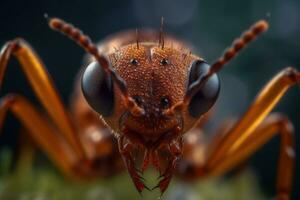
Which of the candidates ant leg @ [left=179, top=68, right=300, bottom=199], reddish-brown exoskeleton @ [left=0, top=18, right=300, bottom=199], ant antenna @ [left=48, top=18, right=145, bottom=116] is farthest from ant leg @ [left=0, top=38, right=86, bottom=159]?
ant leg @ [left=179, top=68, right=300, bottom=199]

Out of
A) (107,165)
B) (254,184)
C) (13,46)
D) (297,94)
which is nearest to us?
(13,46)

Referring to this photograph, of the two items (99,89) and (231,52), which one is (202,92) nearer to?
(231,52)

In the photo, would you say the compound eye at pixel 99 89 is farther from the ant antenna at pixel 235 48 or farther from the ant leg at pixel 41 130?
the ant leg at pixel 41 130

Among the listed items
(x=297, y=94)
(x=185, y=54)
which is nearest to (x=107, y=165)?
(x=185, y=54)

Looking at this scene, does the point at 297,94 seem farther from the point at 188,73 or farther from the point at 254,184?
the point at 188,73

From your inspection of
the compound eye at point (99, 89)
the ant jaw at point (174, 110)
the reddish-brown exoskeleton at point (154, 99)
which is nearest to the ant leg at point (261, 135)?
the reddish-brown exoskeleton at point (154, 99)

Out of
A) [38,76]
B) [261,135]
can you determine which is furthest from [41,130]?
[261,135]

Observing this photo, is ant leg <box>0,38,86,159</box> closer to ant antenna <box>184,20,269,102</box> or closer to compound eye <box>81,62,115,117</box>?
compound eye <box>81,62,115,117</box>
